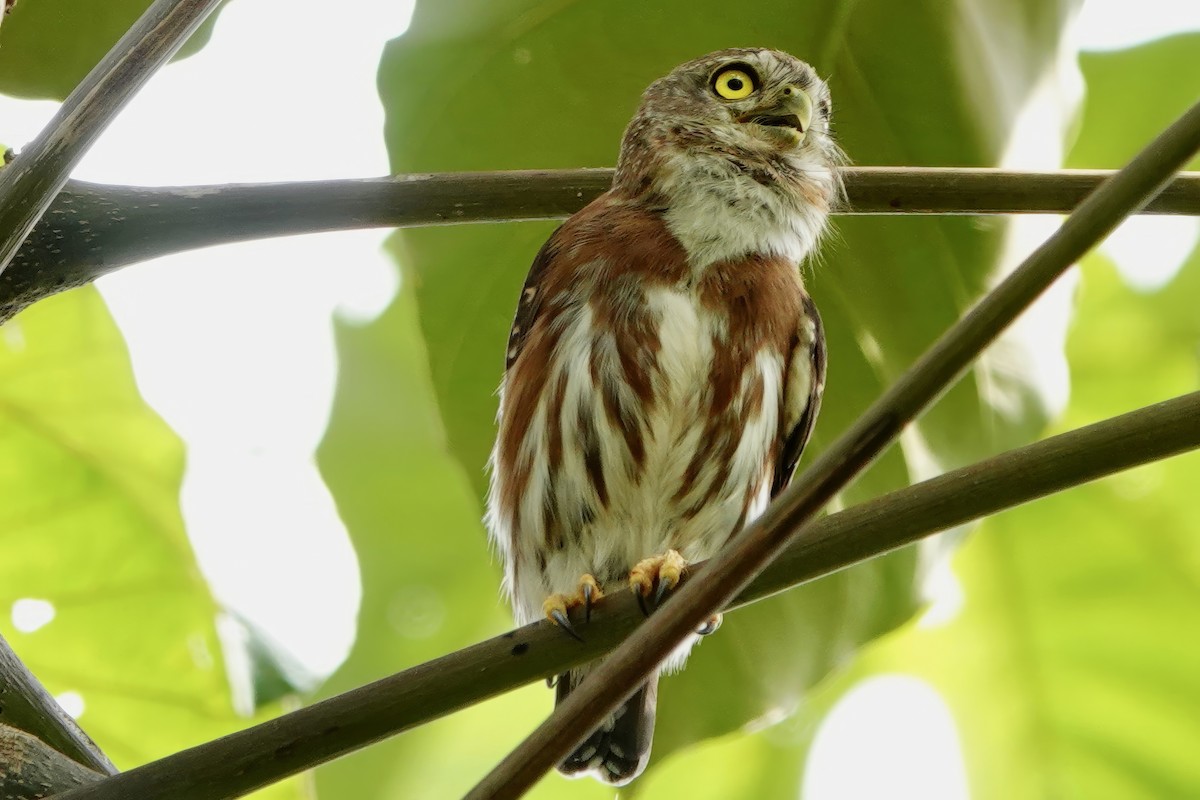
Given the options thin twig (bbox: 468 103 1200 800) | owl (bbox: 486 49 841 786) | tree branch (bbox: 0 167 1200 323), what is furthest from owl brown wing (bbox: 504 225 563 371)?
thin twig (bbox: 468 103 1200 800)

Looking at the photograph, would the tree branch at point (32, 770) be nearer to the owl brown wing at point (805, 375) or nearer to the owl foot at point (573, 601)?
the owl foot at point (573, 601)

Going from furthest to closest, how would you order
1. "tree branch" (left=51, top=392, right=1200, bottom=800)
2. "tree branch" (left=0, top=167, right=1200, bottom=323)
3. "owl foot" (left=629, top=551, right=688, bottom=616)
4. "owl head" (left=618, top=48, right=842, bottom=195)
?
"owl head" (left=618, top=48, right=842, bottom=195) → "owl foot" (left=629, top=551, right=688, bottom=616) → "tree branch" (left=0, top=167, right=1200, bottom=323) → "tree branch" (left=51, top=392, right=1200, bottom=800)

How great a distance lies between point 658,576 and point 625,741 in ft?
1.77

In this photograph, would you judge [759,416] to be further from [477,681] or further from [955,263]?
[477,681]

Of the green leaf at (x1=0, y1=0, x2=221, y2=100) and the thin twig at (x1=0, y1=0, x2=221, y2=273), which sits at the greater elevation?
the green leaf at (x1=0, y1=0, x2=221, y2=100)

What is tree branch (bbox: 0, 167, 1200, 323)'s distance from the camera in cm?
164

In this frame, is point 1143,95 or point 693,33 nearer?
point 693,33

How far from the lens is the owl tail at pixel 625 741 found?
8.82 ft

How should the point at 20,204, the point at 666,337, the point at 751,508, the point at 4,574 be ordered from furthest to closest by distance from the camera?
the point at 4,574, the point at 751,508, the point at 666,337, the point at 20,204

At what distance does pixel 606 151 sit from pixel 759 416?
2.16 feet

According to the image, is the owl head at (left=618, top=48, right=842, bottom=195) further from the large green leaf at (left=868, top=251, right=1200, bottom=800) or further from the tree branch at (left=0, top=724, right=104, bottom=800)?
the tree branch at (left=0, top=724, right=104, bottom=800)

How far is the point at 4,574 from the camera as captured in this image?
9.71 feet

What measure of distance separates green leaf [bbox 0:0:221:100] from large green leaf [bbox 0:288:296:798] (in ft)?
2.55

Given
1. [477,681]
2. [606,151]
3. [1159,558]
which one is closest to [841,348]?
[606,151]
